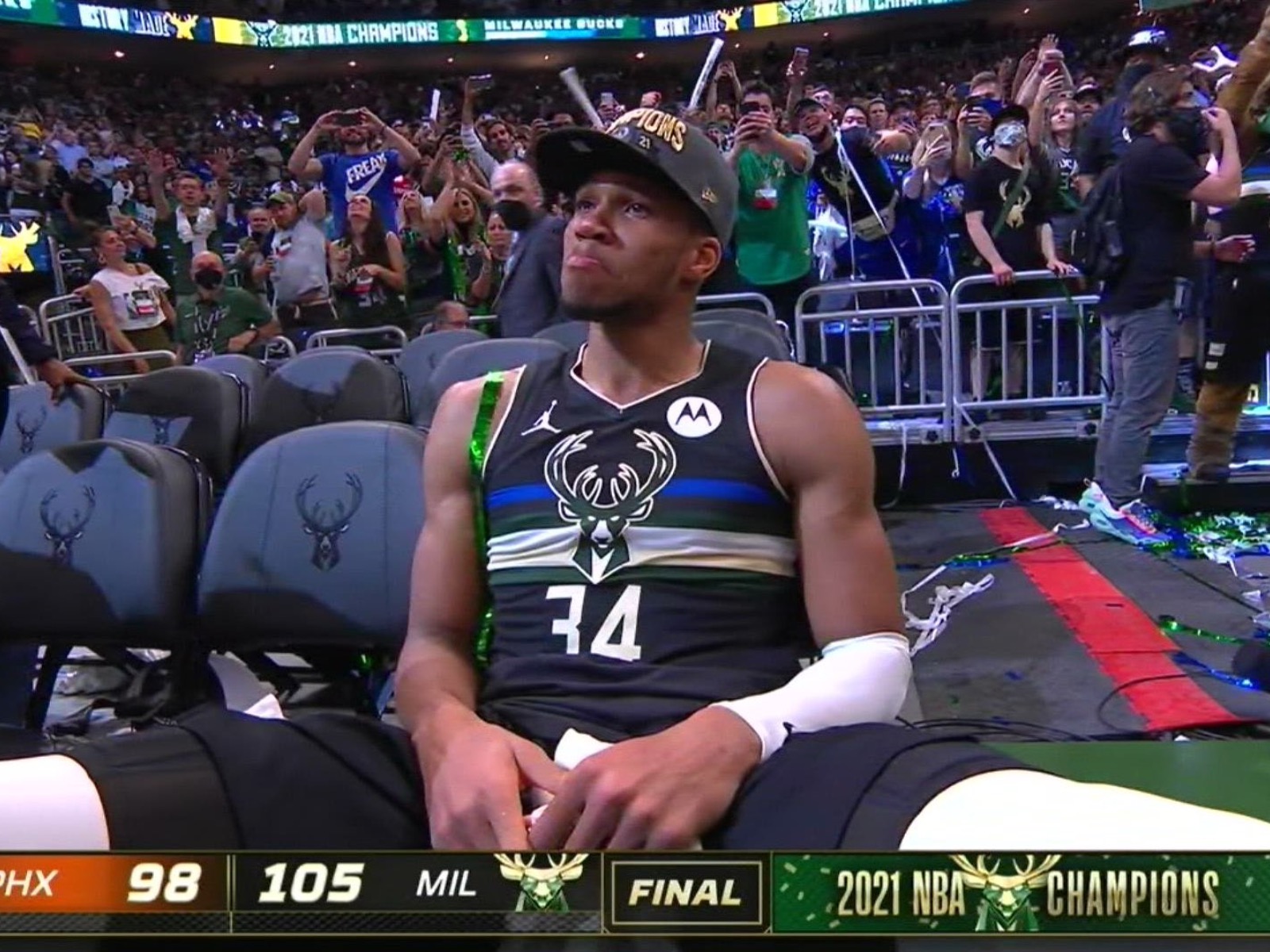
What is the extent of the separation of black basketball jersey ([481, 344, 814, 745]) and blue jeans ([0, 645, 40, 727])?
1.68 metres

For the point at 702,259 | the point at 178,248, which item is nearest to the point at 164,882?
the point at 702,259

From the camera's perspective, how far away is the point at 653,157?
1.83 meters

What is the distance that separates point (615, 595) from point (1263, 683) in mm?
2417

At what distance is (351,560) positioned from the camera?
244 cm

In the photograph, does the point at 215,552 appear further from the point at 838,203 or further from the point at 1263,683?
the point at 838,203

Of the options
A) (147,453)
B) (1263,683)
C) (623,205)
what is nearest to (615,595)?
(623,205)

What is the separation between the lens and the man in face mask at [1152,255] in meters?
4.87

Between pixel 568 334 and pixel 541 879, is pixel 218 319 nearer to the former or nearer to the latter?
pixel 568 334

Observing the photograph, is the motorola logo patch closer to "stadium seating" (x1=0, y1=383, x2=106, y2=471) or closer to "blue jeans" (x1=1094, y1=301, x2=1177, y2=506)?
"stadium seating" (x1=0, y1=383, x2=106, y2=471)

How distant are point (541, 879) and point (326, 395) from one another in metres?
3.61

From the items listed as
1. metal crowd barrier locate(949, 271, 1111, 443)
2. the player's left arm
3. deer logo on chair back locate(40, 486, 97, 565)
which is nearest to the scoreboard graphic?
the player's left arm

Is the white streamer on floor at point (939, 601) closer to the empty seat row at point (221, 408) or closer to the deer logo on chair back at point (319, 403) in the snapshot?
the empty seat row at point (221, 408)

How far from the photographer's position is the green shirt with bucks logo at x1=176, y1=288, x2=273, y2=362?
768 centimetres

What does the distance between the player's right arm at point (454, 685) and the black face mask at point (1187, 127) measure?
4105 millimetres
